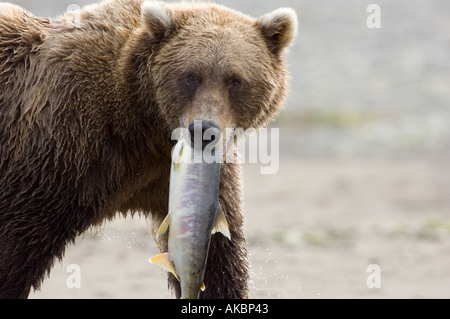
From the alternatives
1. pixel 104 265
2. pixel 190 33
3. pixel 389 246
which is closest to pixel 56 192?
pixel 190 33

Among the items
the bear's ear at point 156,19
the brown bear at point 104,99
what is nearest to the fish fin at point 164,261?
the brown bear at point 104,99

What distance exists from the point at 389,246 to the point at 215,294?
447 centimetres

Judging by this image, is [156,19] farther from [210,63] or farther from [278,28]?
[278,28]

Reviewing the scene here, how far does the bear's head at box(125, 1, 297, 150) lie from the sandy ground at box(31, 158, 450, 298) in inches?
53.1

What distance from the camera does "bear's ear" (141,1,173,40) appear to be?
5.33m

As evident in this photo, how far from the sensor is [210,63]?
5285mm

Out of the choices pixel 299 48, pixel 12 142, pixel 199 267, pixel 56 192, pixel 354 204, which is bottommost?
pixel 199 267

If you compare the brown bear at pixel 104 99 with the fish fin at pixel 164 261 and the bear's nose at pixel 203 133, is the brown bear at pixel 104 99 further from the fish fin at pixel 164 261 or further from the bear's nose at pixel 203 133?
the fish fin at pixel 164 261

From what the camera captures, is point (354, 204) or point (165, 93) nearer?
point (165, 93)

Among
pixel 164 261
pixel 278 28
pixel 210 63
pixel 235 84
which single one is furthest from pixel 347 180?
pixel 164 261

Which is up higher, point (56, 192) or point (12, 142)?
point (12, 142)

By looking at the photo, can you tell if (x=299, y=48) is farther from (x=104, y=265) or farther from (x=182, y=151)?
(x=182, y=151)

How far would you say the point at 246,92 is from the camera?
5426 millimetres

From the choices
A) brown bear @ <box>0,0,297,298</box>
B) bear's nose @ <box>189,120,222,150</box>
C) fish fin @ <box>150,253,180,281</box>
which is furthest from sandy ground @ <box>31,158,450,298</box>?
bear's nose @ <box>189,120,222,150</box>
